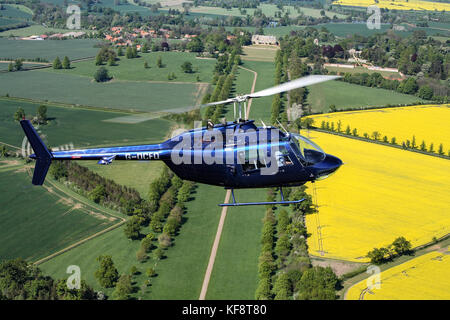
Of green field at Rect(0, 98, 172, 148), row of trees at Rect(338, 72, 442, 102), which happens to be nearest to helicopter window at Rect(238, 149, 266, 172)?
green field at Rect(0, 98, 172, 148)

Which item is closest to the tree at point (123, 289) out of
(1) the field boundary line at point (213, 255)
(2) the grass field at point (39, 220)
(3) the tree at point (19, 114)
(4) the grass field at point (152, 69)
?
(1) the field boundary line at point (213, 255)

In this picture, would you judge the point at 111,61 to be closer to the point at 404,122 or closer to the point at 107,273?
the point at 404,122

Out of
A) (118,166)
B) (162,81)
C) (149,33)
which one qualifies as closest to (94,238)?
(118,166)

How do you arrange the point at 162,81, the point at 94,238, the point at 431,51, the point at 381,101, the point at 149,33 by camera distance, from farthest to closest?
the point at 149,33 < the point at 431,51 < the point at 162,81 < the point at 381,101 < the point at 94,238

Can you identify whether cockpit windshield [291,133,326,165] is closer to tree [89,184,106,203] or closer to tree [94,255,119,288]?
tree [94,255,119,288]

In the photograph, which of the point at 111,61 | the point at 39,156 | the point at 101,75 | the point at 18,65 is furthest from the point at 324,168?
the point at 18,65

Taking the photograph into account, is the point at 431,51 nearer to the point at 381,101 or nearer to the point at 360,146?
the point at 381,101
